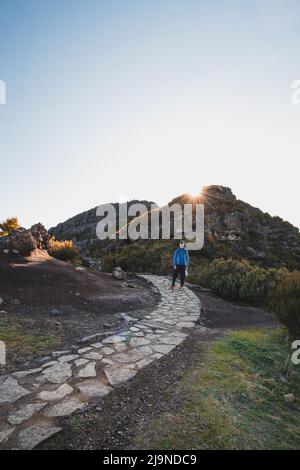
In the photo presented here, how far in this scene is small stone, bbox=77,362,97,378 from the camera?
377cm

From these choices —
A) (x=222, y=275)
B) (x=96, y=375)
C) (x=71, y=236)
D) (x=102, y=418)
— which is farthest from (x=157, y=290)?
(x=71, y=236)

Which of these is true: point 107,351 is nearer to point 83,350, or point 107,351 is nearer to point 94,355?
point 94,355

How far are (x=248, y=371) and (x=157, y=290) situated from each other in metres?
6.76

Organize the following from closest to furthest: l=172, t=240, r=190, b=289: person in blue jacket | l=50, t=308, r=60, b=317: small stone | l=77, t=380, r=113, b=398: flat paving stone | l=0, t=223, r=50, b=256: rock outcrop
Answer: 1. l=77, t=380, r=113, b=398: flat paving stone
2. l=50, t=308, r=60, b=317: small stone
3. l=0, t=223, r=50, b=256: rock outcrop
4. l=172, t=240, r=190, b=289: person in blue jacket

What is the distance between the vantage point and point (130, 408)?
122 inches

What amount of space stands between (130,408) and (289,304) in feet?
13.5

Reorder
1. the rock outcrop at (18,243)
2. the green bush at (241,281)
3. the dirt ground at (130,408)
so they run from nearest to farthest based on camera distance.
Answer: the dirt ground at (130,408) → the rock outcrop at (18,243) → the green bush at (241,281)

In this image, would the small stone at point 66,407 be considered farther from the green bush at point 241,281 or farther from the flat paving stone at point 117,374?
the green bush at point 241,281

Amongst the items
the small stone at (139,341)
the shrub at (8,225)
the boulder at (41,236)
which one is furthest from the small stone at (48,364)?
the shrub at (8,225)

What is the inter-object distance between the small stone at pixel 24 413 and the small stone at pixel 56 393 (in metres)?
0.14

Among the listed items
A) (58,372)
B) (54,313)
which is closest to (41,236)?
(54,313)

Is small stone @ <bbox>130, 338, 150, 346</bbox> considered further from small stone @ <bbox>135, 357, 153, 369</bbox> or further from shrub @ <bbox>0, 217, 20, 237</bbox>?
shrub @ <bbox>0, 217, 20, 237</bbox>

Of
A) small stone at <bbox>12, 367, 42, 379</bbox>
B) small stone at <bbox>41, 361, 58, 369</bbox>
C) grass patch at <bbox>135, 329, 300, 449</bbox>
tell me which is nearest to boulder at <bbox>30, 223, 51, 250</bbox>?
small stone at <bbox>41, 361, 58, 369</bbox>

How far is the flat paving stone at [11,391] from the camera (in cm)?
314
